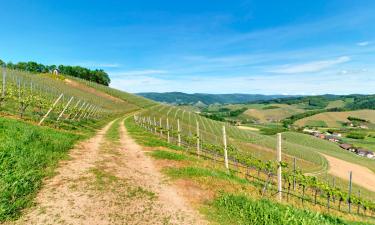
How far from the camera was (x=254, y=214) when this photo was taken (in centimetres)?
883

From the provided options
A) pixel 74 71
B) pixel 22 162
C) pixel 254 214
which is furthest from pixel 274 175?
pixel 74 71

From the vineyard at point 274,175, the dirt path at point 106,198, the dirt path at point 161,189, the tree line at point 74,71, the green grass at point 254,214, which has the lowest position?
the vineyard at point 274,175

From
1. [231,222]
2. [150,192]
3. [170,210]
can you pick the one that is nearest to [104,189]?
[150,192]

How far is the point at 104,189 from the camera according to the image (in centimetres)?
1012

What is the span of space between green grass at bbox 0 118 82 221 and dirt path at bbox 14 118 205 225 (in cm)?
39

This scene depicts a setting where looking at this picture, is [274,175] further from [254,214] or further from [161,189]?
[254,214]

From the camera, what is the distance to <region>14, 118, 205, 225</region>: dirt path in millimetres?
7820

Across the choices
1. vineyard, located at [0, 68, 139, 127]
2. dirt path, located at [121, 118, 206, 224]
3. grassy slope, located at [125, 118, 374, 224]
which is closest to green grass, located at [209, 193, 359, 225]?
grassy slope, located at [125, 118, 374, 224]

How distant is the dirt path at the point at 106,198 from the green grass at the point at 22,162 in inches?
15.5

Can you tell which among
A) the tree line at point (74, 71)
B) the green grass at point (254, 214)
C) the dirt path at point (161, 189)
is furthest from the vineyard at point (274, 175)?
the tree line at point (74, 71)

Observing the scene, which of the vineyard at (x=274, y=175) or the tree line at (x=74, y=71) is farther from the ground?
the tree line at (x=74, y=71)

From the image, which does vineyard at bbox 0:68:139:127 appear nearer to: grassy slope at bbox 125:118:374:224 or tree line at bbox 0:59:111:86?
grassy slope at bbox 125:118:374:224

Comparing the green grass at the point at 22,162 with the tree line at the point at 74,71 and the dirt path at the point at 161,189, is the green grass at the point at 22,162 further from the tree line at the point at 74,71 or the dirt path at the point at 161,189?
the tree line at the point at 74,71

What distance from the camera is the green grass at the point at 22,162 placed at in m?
8.06
